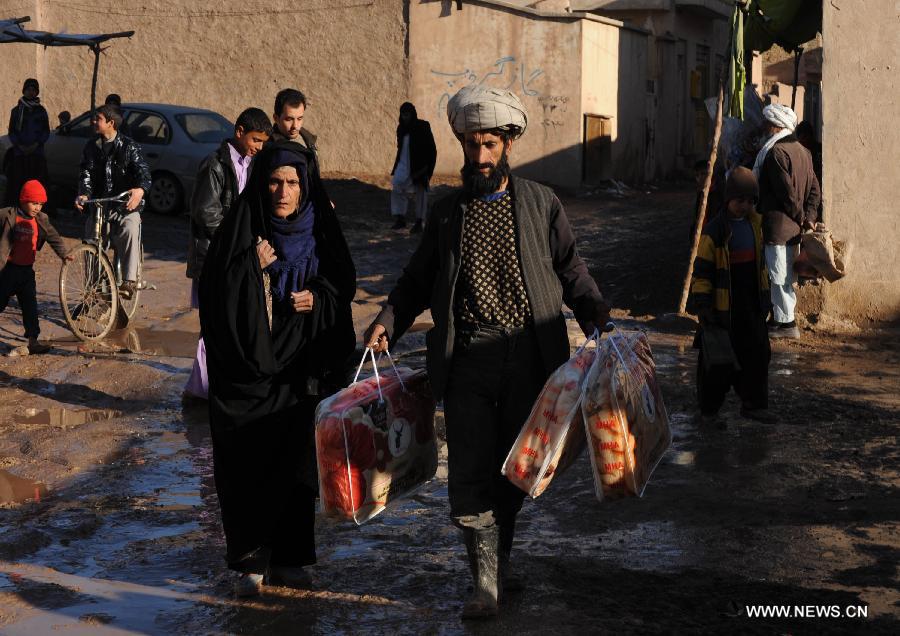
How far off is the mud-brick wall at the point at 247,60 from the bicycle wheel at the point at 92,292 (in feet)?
41.8

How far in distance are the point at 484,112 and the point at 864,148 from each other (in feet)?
22.9

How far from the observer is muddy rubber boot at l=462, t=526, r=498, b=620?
14.2 feet

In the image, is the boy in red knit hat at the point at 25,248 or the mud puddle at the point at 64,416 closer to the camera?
the mud puddle at the point at 64,416

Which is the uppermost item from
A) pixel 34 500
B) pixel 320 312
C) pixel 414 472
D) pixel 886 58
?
→ pixel 886 58

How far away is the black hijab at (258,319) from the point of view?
460 cm

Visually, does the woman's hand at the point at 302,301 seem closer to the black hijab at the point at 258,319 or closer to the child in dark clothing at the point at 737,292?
the black hijab at the point at 258,319

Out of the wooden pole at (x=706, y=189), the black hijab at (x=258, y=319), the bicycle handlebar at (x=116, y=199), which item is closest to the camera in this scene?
the black hijab at (x=258, y=319)

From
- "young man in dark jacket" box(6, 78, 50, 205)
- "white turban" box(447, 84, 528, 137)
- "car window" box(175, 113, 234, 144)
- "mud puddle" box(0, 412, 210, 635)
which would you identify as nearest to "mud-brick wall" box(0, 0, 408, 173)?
"car window" box(175, 113, 234, 144)

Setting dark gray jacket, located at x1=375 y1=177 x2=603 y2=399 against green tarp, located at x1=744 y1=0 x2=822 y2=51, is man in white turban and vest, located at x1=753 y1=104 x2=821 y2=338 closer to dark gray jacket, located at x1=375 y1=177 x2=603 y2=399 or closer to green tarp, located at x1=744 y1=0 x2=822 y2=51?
green tarp, located at x1=744 y1=0 x2=822 y2=51

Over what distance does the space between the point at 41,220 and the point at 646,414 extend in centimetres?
655

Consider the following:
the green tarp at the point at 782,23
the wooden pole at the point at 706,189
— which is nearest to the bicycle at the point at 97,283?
the wooden pole at the point at 706,189

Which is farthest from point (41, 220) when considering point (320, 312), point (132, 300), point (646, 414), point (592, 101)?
point (592, 101)

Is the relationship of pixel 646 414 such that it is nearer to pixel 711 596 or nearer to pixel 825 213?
pixel 711 596

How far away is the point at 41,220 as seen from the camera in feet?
31.6
